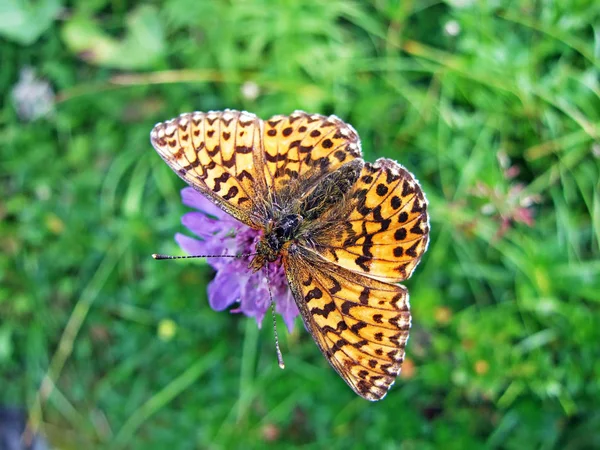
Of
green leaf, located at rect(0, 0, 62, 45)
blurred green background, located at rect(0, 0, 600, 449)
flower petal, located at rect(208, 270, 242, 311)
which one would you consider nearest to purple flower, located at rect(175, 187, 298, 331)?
flower petal, located at rect(208, 270, 242, 311)

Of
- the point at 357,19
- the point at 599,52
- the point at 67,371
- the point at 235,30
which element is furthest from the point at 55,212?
the point at 599,52

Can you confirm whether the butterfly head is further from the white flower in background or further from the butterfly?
the white flower in background

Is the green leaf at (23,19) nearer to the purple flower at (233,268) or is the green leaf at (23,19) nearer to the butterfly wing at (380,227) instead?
the purple flower at (233,268)

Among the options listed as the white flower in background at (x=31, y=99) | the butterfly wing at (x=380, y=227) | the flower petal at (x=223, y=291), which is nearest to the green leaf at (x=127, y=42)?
the white flower in background at (x=31, y=99)

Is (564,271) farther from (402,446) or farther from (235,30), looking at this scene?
(235,30)

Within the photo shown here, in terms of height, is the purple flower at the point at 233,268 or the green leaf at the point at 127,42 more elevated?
the green leaf at the point at 127,42

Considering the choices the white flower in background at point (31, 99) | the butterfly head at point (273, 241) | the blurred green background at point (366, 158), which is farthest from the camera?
the white flower in background at point (31, 99)

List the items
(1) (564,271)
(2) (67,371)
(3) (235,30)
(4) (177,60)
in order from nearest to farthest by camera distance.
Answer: (1) (564,271), (3) (235,30), (4) (177,60), (2) (67,371)
